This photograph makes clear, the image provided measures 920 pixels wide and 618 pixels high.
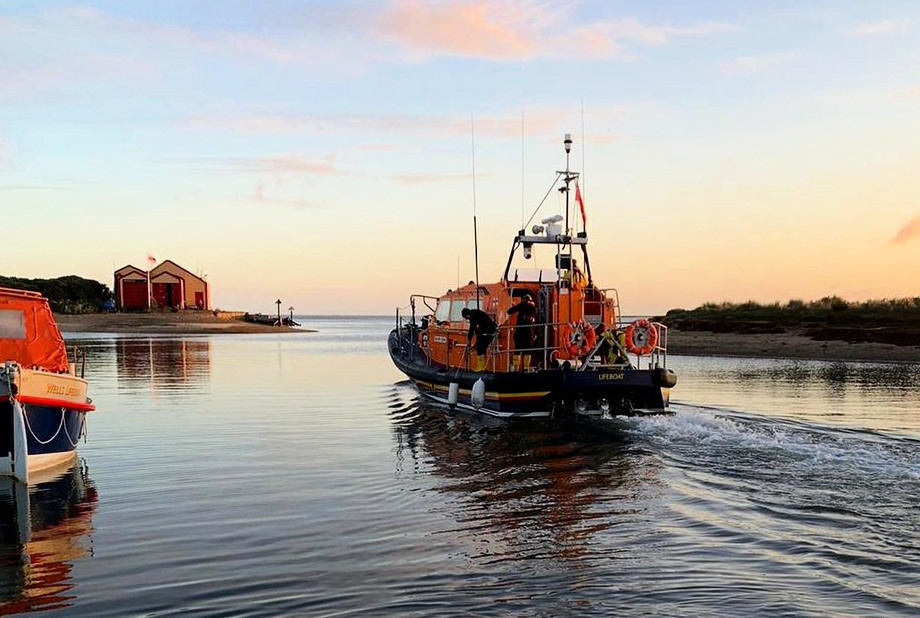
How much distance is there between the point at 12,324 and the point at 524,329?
8360 mm

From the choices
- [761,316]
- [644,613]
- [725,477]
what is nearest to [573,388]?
[725,477]

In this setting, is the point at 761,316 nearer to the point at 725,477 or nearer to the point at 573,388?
the point at 573,388

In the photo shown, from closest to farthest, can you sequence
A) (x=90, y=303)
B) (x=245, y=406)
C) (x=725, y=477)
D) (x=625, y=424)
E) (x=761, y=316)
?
(x=725, y=477)
(x=625, y=424)
(x=245, y=406)
(x=761, y=316)
(x=90, y=303)

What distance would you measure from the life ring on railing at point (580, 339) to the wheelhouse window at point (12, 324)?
850cm

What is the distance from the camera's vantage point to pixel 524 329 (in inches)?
587

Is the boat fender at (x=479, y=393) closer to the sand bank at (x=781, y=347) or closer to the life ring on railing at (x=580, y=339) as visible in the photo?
the life ring on railing at (x=580, y=339)

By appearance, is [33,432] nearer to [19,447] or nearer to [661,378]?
[19,447]

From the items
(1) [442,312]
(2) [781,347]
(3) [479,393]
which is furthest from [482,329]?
(2) [781,347]

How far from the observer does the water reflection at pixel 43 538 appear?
5492 millimetres

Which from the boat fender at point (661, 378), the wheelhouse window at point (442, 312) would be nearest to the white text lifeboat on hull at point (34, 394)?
the wheelhouse window at point (442, 312)

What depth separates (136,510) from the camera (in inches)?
309

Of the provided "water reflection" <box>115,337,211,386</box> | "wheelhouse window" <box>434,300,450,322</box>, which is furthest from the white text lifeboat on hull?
"water reflection" <box>115,337,211,386</box>

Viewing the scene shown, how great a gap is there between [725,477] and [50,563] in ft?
22.3

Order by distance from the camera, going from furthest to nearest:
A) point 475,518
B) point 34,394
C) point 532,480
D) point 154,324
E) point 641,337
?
1. point 154,324
2. point 641,337
3. point 34,394
4. point 532,480
5. point 475,518
